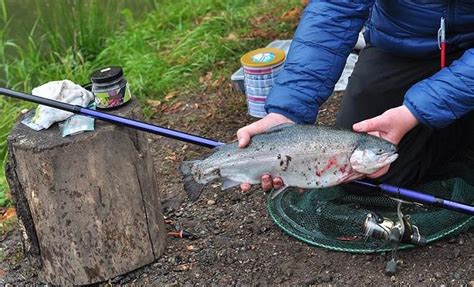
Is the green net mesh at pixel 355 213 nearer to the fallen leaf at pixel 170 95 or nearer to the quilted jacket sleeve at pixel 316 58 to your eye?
the quilted jacket sleeve at pixel 316 58

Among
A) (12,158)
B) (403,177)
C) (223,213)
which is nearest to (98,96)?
(12,158)

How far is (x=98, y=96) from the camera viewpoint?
3.31 metres

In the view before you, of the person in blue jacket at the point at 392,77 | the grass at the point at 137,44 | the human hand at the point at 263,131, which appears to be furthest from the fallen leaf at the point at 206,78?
→ the human hand at the point at 263,131

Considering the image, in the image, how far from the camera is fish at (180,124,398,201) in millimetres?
2869

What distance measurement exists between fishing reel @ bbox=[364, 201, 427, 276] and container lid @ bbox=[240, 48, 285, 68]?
→ 1.69 metres

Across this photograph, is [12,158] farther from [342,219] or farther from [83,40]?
[83,40]

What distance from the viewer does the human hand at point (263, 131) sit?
3.02 meters

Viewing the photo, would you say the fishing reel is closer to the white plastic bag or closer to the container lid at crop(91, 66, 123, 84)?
the container lid at crop(91, 66, 123, 84)

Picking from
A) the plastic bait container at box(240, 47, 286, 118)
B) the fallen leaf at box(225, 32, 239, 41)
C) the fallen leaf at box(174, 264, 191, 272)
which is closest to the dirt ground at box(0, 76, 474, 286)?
the fallen leaf at box(174, 264, 191, 272)

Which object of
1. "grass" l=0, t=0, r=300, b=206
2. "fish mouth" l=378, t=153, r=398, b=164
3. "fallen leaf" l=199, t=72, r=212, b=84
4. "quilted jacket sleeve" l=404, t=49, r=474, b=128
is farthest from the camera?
"grass" l=0, t=0, r=300, b=206

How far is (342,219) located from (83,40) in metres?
3.77

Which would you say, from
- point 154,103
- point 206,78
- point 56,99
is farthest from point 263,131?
point 206,78

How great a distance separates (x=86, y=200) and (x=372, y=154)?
1.22m

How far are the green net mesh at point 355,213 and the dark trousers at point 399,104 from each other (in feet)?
0.30
